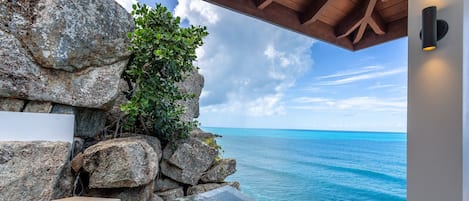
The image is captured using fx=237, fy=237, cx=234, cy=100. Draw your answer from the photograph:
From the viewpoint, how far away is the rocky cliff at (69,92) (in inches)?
66.3

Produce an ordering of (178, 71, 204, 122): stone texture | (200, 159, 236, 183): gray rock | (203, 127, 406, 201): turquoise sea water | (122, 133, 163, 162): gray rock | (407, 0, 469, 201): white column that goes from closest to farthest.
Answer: (407, 0, 469, 201): white column
(122, 133, 163, 162): gray rock
(200, 159, 236, 183): gray rock
(178, 71, 204, 122): stone texture
(203, 127, 406, 201): turquoise sea water

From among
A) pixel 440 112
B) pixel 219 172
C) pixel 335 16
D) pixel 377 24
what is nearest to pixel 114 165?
pixel 219 172

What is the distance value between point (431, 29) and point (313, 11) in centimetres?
129

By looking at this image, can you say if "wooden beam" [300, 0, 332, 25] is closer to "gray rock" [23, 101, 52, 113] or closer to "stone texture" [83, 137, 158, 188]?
"stone texture" [83, 137, 158, 188]

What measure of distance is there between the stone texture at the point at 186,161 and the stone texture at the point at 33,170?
3.31ft

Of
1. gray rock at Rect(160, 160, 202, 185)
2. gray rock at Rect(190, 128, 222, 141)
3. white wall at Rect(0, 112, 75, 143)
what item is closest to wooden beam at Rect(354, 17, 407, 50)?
gray rock at Rect(190, 128, 222, 141)

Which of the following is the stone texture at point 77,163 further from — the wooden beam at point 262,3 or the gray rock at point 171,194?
the wooden beam at point 262,3

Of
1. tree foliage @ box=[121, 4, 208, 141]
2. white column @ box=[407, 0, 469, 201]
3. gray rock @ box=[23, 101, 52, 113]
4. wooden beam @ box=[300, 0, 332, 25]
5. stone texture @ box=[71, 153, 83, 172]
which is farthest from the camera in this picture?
tree foliage @ box=[121, 4, 208, 141]

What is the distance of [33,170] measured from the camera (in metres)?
1.67

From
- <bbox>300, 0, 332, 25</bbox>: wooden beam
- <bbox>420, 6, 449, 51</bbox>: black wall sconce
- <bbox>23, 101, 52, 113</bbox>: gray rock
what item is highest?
<bbox>300, 0, 332, 25</bbox>: wooden beam

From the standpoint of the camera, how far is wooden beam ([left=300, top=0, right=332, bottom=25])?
219cm

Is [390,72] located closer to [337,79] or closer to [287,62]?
[337,79]

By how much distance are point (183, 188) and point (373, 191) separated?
11.0m

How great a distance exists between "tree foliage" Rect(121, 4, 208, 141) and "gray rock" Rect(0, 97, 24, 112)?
72 centimetres
